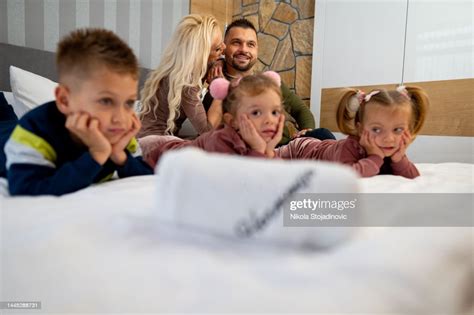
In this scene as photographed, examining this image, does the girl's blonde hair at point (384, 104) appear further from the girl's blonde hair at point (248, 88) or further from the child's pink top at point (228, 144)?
the child's pink top at point (228, 144)

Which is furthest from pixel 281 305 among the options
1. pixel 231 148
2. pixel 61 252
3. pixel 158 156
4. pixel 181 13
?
pixel 181 13

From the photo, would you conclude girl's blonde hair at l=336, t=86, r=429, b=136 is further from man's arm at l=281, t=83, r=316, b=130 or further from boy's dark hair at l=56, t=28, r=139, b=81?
man's arm at l=281, t=83, r=316, b=130

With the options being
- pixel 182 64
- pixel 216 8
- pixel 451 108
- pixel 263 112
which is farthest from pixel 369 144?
pixel 216 8

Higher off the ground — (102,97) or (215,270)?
(102,97)

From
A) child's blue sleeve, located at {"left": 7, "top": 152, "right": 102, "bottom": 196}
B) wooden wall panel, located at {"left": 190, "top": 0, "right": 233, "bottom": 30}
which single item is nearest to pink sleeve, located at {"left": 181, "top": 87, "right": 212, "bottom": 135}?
child's blue sleeve, located at {"left": 7, "top": 152, "right": 102, "bottom": 196}

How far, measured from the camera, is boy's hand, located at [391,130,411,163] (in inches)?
47.6

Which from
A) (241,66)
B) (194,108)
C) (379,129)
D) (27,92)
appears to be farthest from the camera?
(241,66)

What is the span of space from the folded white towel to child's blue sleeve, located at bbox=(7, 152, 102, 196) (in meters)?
0.37

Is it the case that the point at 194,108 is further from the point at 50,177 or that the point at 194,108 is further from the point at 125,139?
the point at 50,177

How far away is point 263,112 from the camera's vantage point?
1104 mm

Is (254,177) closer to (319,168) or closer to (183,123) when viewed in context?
(319,168)

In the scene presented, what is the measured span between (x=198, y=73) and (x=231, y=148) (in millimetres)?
888

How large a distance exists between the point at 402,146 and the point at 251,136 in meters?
0.57

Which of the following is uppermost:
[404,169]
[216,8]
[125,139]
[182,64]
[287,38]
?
[216,8]
